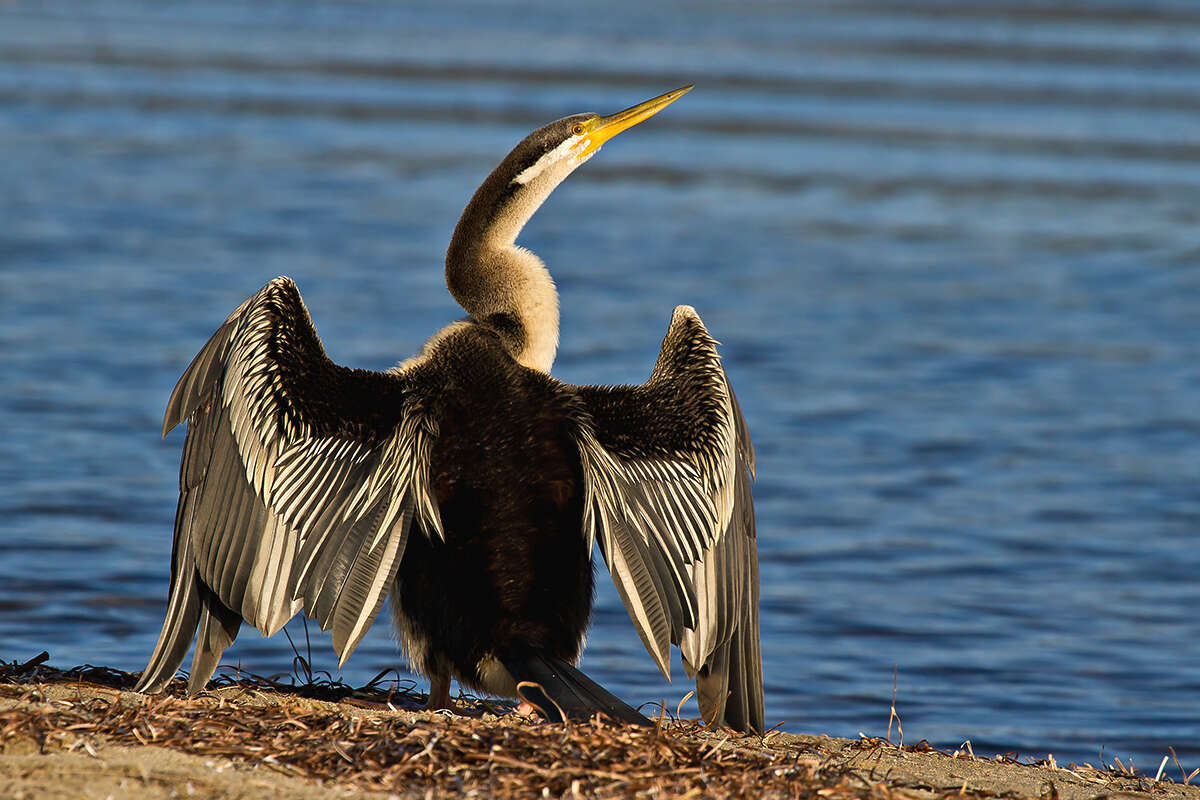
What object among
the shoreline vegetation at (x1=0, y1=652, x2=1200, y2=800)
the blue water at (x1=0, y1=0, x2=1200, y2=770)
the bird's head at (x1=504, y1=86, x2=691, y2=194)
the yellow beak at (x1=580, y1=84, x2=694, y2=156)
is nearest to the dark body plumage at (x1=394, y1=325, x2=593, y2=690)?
the shoreline vegetation at (x1=0, y1=652, x2=1200, y2=800)

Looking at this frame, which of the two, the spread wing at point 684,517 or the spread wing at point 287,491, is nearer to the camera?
the spread wing at point 287,491

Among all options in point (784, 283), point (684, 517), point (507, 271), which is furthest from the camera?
A: point (784, 283)

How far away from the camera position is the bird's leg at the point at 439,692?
4652mm

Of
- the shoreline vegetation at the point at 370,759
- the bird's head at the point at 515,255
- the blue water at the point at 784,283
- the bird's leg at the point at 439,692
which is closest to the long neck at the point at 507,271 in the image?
the bird's head at the point at 515,255

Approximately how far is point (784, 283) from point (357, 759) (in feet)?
27.4

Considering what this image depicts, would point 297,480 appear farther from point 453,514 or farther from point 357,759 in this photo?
point 357,759

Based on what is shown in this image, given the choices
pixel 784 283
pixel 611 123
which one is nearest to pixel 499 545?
pixel 611 123

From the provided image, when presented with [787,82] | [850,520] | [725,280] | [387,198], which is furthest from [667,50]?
[850,520]

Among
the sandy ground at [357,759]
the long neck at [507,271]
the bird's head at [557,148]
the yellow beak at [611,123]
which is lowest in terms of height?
the sandy ground at [357,759]

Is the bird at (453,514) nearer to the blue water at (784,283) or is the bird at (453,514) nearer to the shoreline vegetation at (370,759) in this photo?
the shoreline vegetation at (370,759)

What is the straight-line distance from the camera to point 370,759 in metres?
3.73

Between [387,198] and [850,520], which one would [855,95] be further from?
[850,520]

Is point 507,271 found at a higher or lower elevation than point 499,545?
higher

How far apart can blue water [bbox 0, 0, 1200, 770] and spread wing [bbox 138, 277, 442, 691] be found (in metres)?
1.56
